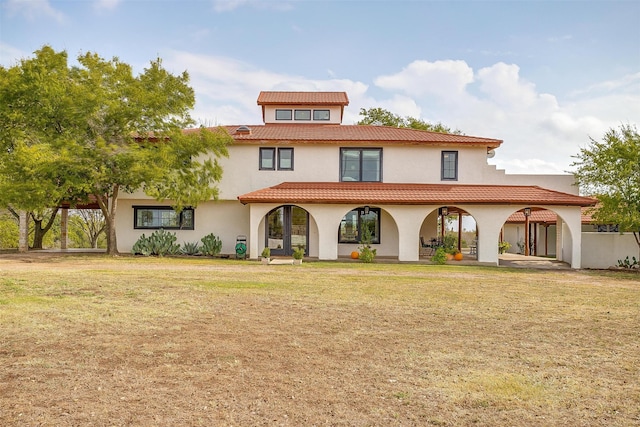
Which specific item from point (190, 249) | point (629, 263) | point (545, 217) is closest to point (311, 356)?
point (190, 249)

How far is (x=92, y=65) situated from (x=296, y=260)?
1281 centimetres

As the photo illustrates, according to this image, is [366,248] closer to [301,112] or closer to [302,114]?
[302,114]

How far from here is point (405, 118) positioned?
43.6 m

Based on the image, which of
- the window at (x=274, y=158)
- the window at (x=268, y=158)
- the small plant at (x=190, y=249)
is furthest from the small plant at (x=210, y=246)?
the window at (x=268, y=158)

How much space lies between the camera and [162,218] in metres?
25.5

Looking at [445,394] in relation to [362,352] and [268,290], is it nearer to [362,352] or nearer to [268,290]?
[362,352]

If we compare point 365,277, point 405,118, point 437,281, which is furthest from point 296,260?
point 405,118

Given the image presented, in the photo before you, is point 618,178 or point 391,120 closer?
point 618,178

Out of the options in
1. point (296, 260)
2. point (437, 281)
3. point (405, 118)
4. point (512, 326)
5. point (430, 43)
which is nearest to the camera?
point (512, 326)

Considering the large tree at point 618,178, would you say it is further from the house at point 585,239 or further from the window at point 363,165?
the window at point 363,165

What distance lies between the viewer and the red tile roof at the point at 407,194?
2202 cm

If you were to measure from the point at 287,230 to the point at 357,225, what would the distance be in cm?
348

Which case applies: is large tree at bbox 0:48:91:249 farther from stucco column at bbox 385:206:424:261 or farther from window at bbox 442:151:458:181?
window at bbox 442:151:458:181

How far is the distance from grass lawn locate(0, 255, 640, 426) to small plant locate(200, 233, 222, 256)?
11.0 meters
